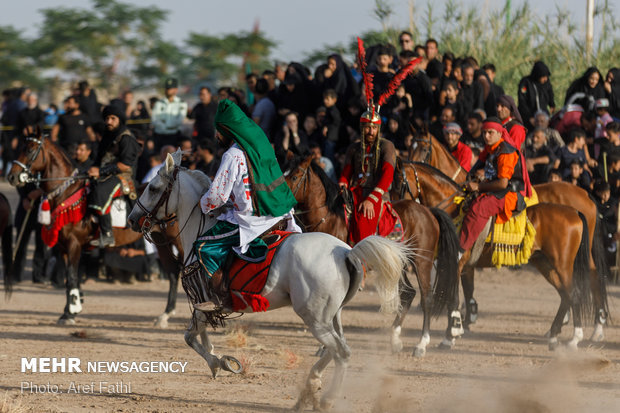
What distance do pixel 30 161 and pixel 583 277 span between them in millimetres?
7505

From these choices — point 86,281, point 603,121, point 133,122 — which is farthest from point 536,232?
point 133,122

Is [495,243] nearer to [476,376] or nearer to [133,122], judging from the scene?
[476,376]

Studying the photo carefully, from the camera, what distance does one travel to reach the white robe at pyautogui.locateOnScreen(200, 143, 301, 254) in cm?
757

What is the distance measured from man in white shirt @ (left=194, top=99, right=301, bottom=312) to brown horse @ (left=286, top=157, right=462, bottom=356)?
8.60 ft

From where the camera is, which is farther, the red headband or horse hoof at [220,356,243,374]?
the red headband

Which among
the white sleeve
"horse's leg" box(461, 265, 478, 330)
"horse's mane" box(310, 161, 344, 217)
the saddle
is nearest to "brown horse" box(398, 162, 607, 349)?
"horse's leg" box(461, 265, 478, 330)

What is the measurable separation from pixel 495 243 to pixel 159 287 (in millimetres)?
7020

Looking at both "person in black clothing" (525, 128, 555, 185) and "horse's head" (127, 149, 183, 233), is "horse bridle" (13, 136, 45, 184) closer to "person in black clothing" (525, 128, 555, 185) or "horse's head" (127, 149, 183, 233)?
"horse's head" (127, 149, 183, 233)

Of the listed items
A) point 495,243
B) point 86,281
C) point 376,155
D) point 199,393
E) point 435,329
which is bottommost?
point 86,281

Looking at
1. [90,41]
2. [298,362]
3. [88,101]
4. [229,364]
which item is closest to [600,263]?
[298,362]

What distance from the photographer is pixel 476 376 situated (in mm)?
9016

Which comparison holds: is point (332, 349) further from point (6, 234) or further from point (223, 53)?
point (223, 53)

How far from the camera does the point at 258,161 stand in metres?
7.73

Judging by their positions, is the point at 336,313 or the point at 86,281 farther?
the point at 86,281
